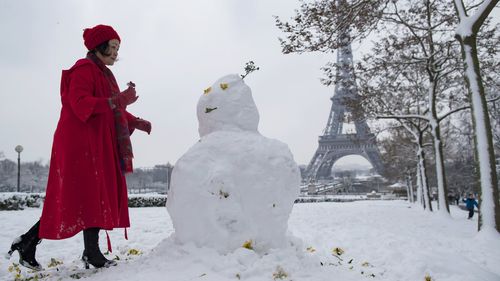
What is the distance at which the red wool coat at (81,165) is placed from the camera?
2791mm

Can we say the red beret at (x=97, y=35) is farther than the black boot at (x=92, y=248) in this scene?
Yes

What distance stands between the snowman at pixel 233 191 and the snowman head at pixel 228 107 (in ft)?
0.08

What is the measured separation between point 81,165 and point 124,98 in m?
0.67

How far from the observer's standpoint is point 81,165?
2.87m

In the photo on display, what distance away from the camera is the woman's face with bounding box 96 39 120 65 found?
3338mm

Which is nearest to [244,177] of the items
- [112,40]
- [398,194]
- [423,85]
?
[112,40]

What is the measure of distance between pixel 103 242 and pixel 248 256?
12.4ft

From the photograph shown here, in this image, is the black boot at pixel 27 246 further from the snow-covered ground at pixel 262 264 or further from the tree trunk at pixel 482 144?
the tree trunk at pixel 482 144

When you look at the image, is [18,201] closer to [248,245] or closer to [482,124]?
[248,245]

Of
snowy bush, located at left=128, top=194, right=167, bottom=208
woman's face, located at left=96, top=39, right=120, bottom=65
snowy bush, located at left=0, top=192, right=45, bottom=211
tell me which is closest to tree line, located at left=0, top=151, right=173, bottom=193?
snowy bush, located at left=128, top=194, right=167, bottom=208

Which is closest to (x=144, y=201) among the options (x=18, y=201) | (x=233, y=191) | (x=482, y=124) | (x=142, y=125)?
(x=18, y=201)

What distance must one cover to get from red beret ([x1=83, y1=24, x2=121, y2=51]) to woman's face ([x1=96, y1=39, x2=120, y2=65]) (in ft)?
0.19

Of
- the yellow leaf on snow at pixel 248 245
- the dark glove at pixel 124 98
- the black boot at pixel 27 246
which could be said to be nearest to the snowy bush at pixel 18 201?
the black boot at pixel 27 246

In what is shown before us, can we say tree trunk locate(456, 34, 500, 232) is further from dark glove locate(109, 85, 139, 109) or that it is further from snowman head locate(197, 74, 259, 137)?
dark glove locate(109, 85, 139, 109)
